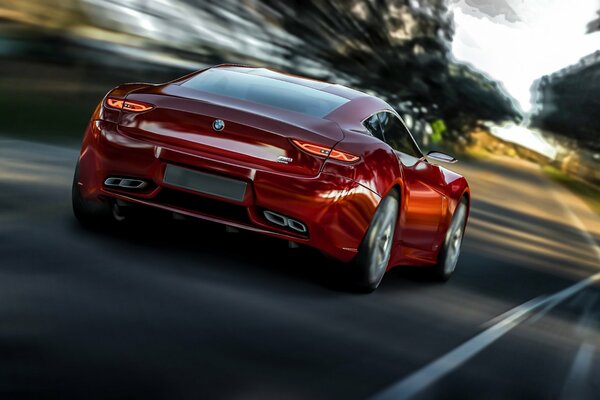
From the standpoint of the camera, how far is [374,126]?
7668 millimetres

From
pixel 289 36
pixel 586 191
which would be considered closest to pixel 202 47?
pixel 289 36

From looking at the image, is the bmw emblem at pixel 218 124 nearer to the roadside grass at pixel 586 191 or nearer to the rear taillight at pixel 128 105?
the rear taillight at pixel 128 105

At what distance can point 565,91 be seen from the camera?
142500mm

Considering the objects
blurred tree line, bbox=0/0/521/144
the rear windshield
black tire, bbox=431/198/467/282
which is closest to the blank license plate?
the rear windshield

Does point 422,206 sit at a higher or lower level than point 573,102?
higher

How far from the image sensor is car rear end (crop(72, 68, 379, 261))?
684 cm

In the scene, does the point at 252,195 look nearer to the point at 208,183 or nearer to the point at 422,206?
the point at 208,183

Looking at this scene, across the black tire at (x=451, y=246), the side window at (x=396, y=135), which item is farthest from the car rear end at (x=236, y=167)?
the black tire at (x=451, y=246)

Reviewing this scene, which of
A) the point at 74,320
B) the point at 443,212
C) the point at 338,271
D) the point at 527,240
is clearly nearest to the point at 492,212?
the point at 527,240

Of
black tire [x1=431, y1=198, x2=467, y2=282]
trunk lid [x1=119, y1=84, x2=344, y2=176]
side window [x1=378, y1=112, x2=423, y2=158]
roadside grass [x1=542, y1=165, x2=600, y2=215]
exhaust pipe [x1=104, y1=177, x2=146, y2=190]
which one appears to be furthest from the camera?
roadside grass [x1=542, y1=165, x2=600, y2=215]

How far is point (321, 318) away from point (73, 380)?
8.15 feet

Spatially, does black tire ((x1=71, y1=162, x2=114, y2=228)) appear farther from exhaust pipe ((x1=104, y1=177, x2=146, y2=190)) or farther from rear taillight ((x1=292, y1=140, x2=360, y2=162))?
rear taillight ((x1=292, y1=140, x2=360, y2=162))

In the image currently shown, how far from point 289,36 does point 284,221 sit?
987 inches

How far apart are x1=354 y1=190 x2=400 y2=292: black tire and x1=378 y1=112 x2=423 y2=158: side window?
44 centimetres
